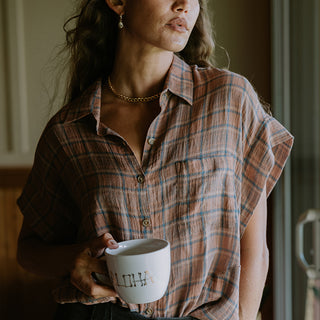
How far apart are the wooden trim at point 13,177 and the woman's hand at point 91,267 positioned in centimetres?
180

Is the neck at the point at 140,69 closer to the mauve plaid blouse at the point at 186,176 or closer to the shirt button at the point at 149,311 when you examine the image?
the mauve plaid blouse at the point at 186,176

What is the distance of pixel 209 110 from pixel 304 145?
86 centimetres

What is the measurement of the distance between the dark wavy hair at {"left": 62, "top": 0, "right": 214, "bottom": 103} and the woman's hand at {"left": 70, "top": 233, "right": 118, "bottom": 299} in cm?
46

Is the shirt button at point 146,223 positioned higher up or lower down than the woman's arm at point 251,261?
higher up

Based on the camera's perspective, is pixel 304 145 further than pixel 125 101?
Yes

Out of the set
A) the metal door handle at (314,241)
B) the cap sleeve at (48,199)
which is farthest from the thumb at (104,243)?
the metal door handle at (314,241)

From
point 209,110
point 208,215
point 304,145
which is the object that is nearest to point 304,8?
point 304,145

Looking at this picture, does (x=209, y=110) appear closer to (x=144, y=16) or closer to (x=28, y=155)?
(x=144, y=16)

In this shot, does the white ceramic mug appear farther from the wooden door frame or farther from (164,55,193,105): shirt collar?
the wooden door frame

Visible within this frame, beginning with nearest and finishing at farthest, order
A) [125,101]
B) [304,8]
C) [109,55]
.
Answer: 1. [125,101]
2. [109,55]
3. [304,8]

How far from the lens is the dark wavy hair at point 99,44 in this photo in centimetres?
117

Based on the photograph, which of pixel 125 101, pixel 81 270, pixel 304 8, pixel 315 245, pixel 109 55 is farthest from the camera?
pixel 304 8

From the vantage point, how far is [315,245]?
1568 mm

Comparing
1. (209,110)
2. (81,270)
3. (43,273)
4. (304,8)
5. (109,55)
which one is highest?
(304,8)
